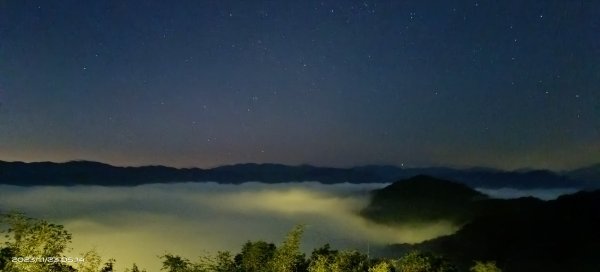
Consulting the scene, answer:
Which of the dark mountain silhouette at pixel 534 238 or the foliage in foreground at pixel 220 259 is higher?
the foliage in foreground at pixel 220 259

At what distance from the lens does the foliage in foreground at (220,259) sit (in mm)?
22264

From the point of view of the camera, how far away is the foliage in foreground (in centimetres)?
2226

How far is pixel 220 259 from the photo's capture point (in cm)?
3161

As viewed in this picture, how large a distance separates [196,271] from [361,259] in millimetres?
10537

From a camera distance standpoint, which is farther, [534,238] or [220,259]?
[534,238]

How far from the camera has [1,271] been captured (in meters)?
21.1

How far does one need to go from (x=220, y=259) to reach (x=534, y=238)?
129247 mm

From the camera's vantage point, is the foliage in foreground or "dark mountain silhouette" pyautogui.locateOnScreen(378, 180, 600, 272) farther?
"dark mountain silhouette" pyautogui.locateOnScreen(378, 180, 600, 272)

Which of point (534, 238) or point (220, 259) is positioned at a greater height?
point (220, 259)

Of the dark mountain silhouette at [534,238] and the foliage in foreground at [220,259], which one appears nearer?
the foliage in foreground at [220,259]

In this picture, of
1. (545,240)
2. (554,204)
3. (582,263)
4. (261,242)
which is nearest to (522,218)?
(554,204)

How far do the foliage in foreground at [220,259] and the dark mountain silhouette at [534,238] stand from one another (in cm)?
9450

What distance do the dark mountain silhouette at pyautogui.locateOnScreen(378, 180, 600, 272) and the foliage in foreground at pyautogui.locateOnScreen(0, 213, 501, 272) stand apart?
9450cm

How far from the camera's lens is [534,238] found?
136125 mm
